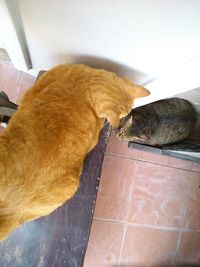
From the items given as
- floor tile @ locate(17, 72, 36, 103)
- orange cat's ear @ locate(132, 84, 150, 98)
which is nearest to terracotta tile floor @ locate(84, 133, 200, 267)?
floor tile @ locate(17, 72, 36, 103)

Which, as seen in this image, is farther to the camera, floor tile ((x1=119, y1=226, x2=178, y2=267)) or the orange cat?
floor tile ((x1=119, y1=226, x2=178, y2=267))

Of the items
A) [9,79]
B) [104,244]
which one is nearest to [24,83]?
[9,79]

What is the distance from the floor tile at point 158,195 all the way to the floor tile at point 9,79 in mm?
676

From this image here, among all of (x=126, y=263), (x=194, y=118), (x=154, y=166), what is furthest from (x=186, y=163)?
(x=126, y=263)

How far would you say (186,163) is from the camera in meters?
1.55

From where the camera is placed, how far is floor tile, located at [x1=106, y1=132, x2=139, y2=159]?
140cm

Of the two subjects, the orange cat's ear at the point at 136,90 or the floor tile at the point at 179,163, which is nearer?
the orange cat's ear at the point at 136,90

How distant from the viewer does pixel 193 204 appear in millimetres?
1573

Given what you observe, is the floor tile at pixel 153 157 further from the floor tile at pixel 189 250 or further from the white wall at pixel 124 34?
the white wall at pixel 124 34

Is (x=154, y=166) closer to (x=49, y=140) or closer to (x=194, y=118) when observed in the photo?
(x=194, y=118)

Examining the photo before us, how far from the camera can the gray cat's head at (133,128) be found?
1142 millimetres

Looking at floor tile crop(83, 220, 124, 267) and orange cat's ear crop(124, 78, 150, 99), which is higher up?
orange cat's ear crop(124, 78, 150, 99)

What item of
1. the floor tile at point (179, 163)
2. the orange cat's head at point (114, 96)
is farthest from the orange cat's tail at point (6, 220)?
the floor tile at point (179, 163)

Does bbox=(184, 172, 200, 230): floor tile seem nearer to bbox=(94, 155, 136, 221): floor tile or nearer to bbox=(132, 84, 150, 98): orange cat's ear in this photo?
bbox=(94, 155, 136, 221): floor tile
